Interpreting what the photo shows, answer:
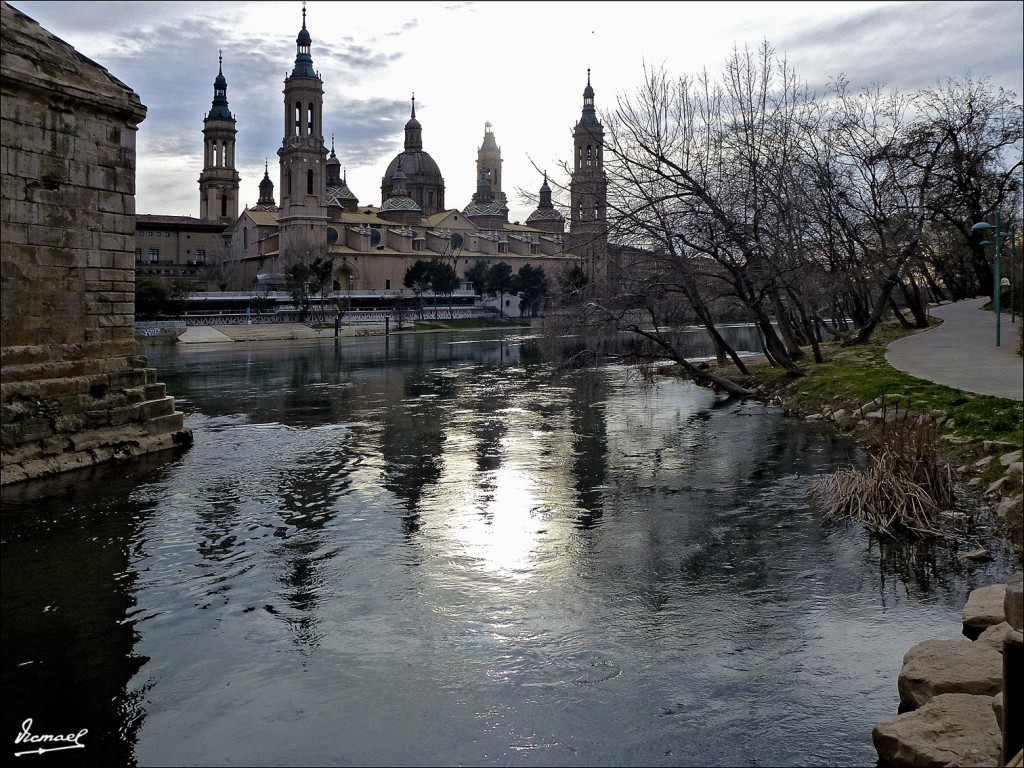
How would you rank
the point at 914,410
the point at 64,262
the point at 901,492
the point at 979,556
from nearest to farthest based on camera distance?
the point at 979,556 → the point at 901,492 → the point at 64,262 → the point at 914,410

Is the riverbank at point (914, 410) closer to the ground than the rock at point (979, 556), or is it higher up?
higher up

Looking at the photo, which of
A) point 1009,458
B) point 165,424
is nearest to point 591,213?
point 165,424

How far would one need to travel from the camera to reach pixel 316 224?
255 feet

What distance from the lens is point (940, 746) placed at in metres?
4.40

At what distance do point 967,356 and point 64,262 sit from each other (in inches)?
658

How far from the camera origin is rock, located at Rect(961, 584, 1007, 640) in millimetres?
6113

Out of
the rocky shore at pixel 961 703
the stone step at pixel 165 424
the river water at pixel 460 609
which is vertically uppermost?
the stone step at pixel 165 424

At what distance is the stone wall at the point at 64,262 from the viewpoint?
11281 mm

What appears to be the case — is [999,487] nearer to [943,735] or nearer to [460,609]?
[943,735]

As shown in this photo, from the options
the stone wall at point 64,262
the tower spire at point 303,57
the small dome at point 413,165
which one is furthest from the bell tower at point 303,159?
the stone wall at point 64,262

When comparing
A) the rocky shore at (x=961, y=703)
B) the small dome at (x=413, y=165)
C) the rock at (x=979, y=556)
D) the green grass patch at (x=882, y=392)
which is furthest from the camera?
the small dome at (x=413, y=165)

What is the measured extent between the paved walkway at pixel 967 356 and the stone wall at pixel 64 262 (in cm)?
1245

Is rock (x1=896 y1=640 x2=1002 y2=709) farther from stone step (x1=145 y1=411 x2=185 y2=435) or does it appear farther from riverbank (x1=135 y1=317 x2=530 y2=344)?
riverbank (x1=135 y1=317 x2=530 y2=344)

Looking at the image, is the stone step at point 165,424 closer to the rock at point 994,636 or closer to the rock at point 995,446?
the rock at point 995,446
